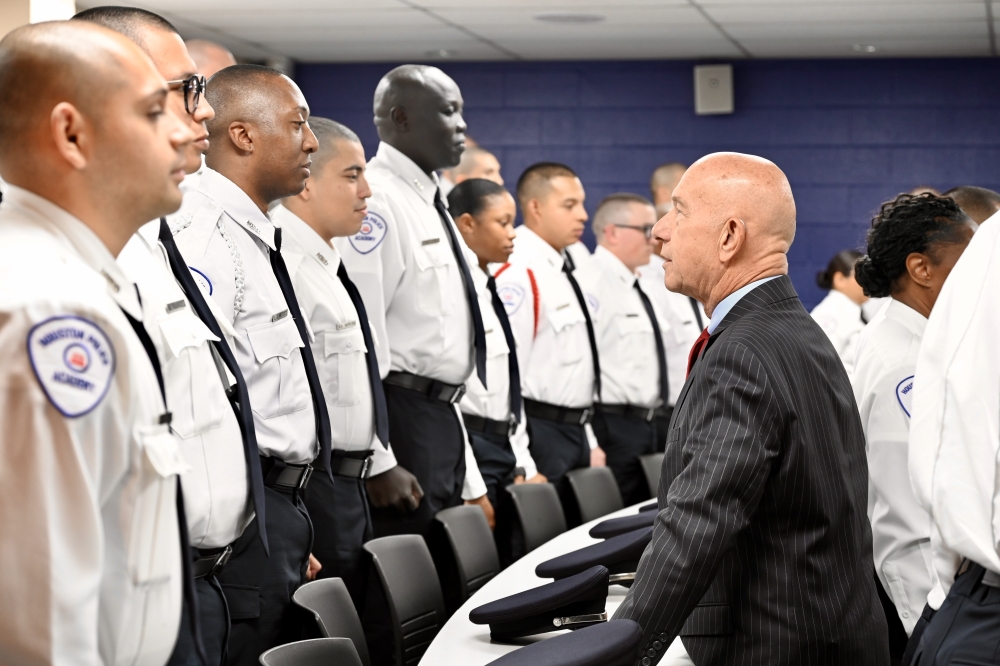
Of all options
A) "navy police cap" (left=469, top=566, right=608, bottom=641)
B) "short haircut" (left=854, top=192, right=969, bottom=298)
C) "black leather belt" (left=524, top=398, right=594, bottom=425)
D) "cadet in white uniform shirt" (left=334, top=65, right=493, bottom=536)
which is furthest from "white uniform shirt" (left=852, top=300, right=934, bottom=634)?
"black leather belt" (left=524, top=398, right=594, bottom=425)

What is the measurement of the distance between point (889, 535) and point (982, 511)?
1.10m

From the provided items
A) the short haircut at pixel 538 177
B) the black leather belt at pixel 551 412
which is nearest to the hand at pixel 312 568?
the black leather belt at pixel 551 412

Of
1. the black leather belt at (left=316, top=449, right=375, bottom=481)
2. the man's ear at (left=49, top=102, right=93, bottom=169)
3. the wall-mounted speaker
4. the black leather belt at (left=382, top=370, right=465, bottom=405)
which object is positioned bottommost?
the black leather belt at (left=316, top=449, right=375, bottom=481)

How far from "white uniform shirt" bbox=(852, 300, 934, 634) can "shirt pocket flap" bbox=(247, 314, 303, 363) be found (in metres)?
1.46

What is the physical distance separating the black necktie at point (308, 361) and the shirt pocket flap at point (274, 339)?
0.04 metres

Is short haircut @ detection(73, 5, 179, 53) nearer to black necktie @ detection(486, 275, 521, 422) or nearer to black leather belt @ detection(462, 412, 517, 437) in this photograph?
black necktie @ detection(486, 275, 521, 422)

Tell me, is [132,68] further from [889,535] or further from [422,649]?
[889,535]

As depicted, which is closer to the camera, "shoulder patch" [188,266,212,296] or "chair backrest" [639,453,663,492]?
"shoulder patch" [188,266,212,296]

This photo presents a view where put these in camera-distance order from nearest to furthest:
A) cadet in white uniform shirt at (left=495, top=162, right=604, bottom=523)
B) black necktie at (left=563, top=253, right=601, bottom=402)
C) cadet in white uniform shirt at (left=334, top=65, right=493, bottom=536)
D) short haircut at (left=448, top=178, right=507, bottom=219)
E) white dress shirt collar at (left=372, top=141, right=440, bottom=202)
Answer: cadet in white uniform shirt at (left=334, top=65, right=493, bottom=536)
white dress shirt collar at (left=372, top=141, right=440, bottom=202)
short haircut at (left=448, top=178, right=507, bottom=219)
cadet in white uniform shirt at (left=495, top=162, right=604, bottom=523)
black necktie at (left=563, top=253, right=601, bottom=402)

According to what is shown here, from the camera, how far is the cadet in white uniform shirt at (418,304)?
3.76 m

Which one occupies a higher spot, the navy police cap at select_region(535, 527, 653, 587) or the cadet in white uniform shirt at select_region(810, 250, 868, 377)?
the cadet in white uniform shirt at select_region(810, 250, 868, 377)

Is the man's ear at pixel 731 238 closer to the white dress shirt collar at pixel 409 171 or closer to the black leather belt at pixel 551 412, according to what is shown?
the white dress shirt collar at pixel 409 171

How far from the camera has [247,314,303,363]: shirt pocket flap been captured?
8.87 feet

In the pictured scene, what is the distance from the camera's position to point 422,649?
2914 millimetres
